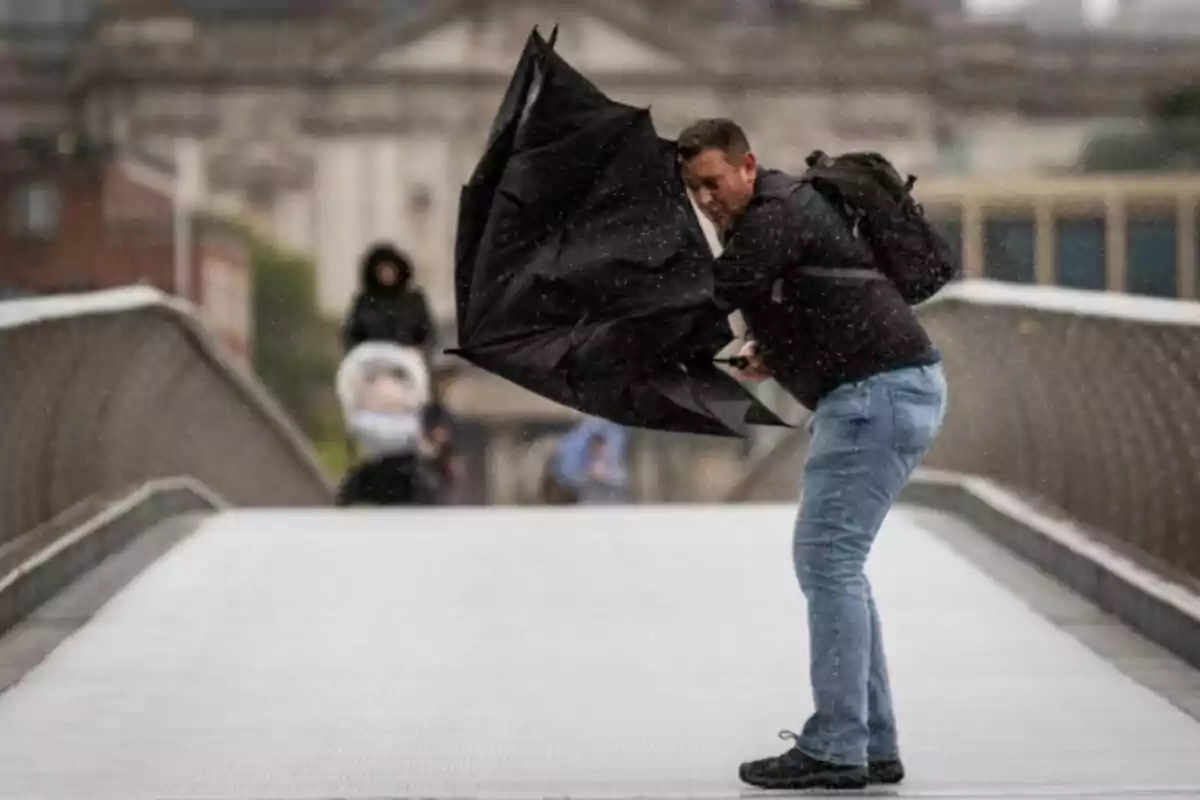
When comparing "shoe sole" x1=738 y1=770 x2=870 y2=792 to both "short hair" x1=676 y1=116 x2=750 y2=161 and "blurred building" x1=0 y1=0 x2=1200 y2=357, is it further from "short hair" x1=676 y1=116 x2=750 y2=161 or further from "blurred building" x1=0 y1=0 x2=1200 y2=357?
"blurred building" x1=0 y1=0 x2=1200 y2=357

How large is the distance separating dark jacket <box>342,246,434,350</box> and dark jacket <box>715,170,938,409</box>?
562 cm

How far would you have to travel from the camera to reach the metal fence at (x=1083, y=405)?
6.62 meters

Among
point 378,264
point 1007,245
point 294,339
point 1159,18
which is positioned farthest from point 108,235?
point 378,264

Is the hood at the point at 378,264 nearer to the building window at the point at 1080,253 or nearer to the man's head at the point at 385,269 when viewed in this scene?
the man's head at the point at 385,269

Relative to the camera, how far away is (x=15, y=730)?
564cm

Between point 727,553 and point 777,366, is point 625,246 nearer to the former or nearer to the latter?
point 777,366

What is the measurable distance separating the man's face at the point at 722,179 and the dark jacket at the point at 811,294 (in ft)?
0.07

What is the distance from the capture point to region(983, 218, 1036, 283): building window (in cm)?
1853

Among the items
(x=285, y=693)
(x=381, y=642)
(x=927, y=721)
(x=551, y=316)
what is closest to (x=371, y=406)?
(x=381, y=642)

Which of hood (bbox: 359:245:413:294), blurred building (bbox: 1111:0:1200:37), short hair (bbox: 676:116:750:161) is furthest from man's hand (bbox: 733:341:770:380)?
blurred building (bbox: 1111:0:1200:37)

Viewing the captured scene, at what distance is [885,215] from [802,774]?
926mm

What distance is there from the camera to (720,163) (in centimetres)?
449

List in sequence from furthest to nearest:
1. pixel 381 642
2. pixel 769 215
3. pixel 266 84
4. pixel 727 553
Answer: pixel 266 84 < pixel 727 553 < pixel 381 642 < pixel 769 215

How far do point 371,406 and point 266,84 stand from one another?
74.3ft
